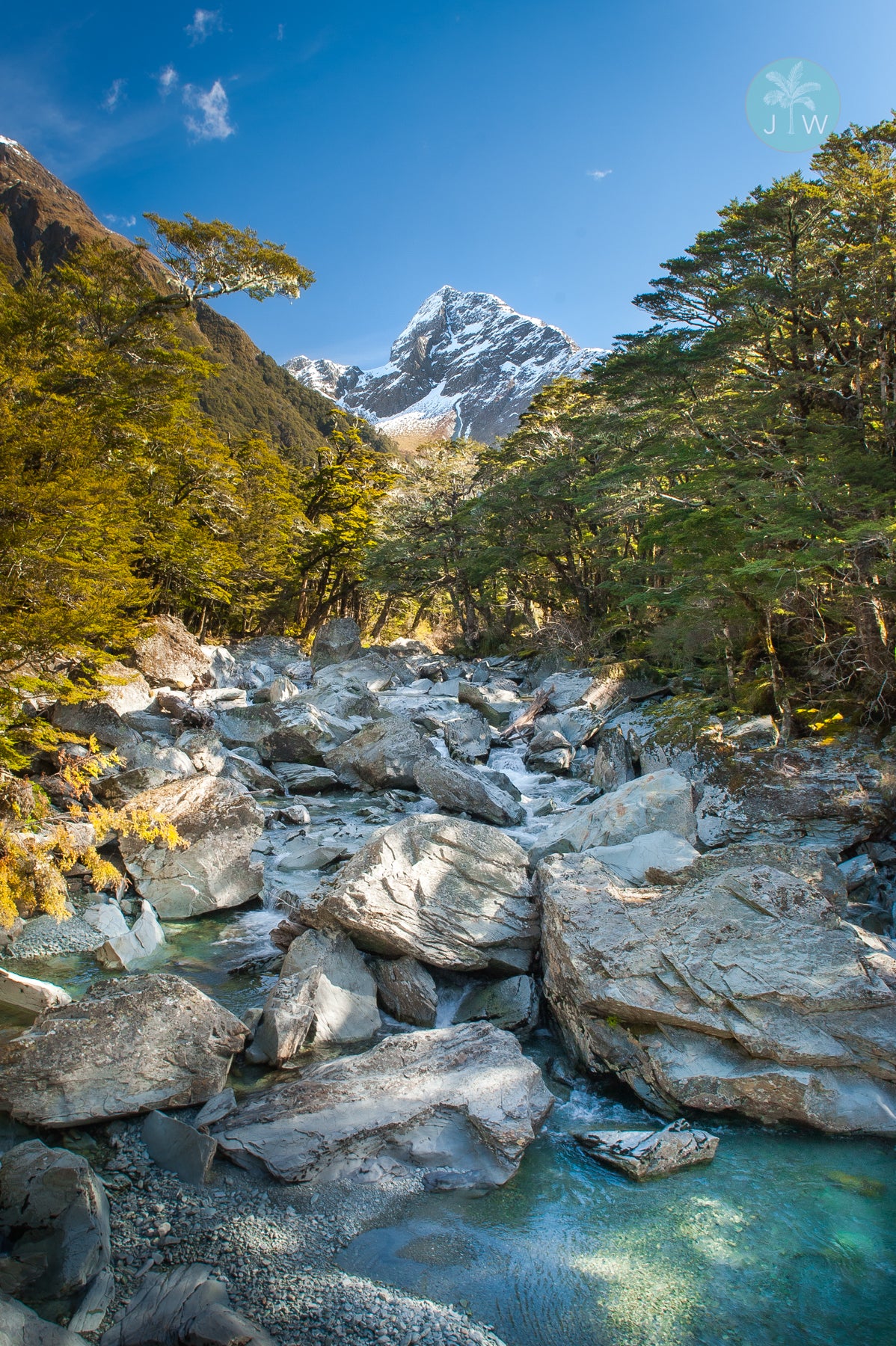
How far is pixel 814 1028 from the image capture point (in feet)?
17.7

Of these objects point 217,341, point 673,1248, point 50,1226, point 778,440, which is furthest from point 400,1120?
point 217,341

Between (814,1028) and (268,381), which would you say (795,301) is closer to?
(814,1028)

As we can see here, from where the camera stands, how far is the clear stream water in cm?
376

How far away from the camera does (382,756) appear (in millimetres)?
14195

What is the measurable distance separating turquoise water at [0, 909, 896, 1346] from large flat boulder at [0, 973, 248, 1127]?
6.52 feet

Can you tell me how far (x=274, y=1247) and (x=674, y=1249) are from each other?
101 inches

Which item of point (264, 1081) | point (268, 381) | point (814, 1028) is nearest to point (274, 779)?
point (264, 1081)

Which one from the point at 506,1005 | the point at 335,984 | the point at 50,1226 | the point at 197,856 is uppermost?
the point at 197,856

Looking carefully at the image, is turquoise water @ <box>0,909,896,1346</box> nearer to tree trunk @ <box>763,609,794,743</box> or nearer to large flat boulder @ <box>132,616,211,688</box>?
tree trunk @ <box>763,609,794,743</box>

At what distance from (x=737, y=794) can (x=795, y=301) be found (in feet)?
33.2

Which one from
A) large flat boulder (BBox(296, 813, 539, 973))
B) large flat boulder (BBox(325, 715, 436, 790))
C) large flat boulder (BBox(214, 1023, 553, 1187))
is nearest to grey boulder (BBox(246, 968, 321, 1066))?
large flat boulder (BBox(214, 1023, 553, 1187))

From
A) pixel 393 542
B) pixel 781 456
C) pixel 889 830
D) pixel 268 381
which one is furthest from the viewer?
pixel 268 381

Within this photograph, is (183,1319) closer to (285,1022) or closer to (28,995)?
(285,1022)

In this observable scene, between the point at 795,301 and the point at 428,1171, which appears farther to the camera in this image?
the point at 795,301
